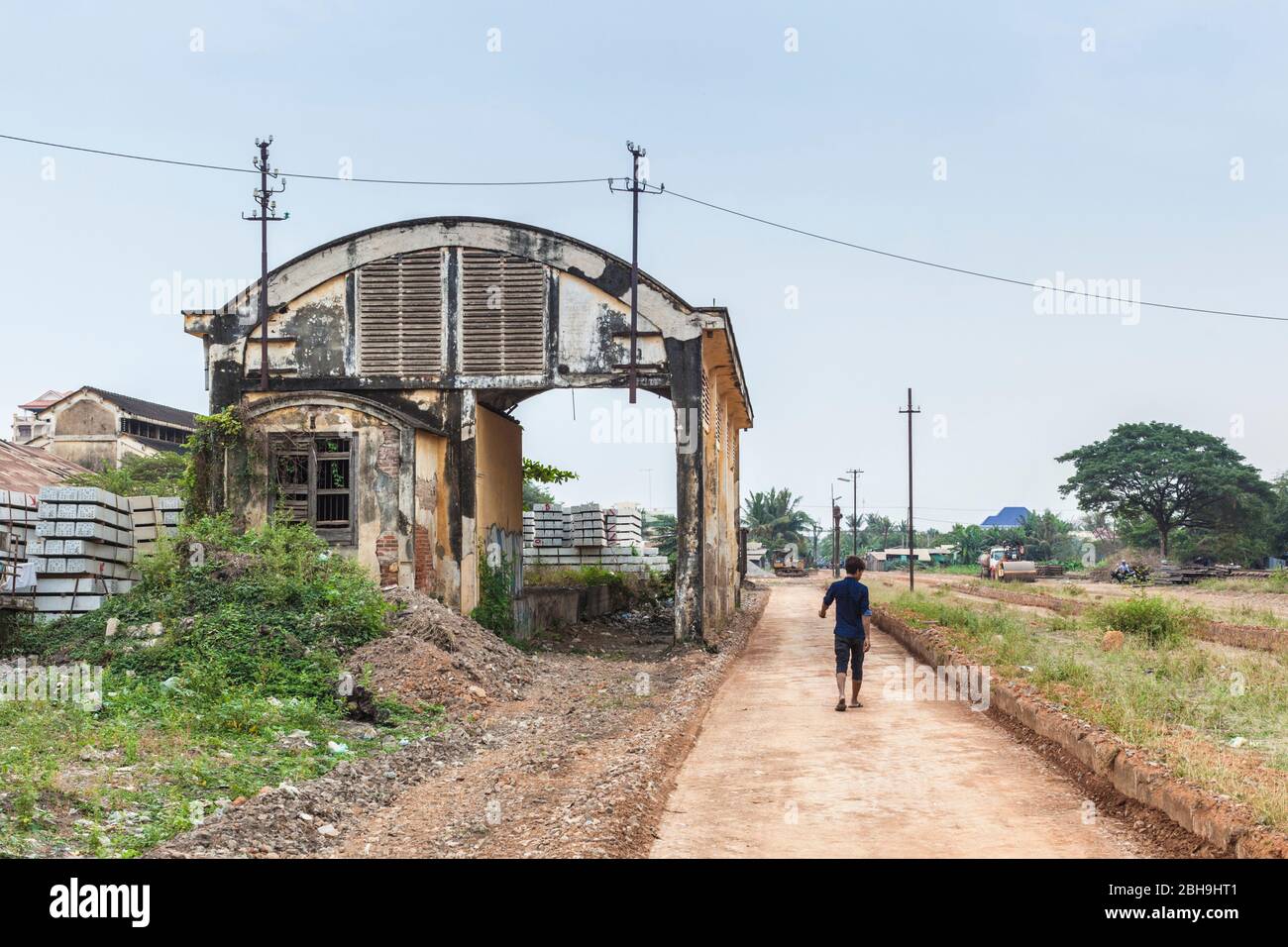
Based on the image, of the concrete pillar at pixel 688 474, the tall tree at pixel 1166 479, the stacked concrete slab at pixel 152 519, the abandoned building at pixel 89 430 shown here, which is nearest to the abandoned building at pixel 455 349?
the concrete pillar at pixel 688 474

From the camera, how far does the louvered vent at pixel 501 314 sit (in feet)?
64.2

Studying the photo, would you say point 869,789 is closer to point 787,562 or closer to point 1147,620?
point 1147,620

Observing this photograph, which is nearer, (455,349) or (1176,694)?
(1176,694)

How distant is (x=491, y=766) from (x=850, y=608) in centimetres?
440

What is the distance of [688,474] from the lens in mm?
19484

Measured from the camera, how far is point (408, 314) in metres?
19.7

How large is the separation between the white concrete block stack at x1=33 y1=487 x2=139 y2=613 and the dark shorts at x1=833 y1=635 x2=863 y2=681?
9394mm

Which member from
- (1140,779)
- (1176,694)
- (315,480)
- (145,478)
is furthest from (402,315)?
(145,478)

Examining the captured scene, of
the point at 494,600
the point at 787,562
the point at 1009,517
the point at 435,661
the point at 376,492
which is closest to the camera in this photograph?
the point at 435,661

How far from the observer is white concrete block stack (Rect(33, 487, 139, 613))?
1538cm

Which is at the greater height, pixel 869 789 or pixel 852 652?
pixel 852 652

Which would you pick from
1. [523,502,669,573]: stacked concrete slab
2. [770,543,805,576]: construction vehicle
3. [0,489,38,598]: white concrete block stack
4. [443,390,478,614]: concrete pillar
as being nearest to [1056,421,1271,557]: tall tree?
[770,543,805,576]: construction vehicle

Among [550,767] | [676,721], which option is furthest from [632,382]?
[550,767]
